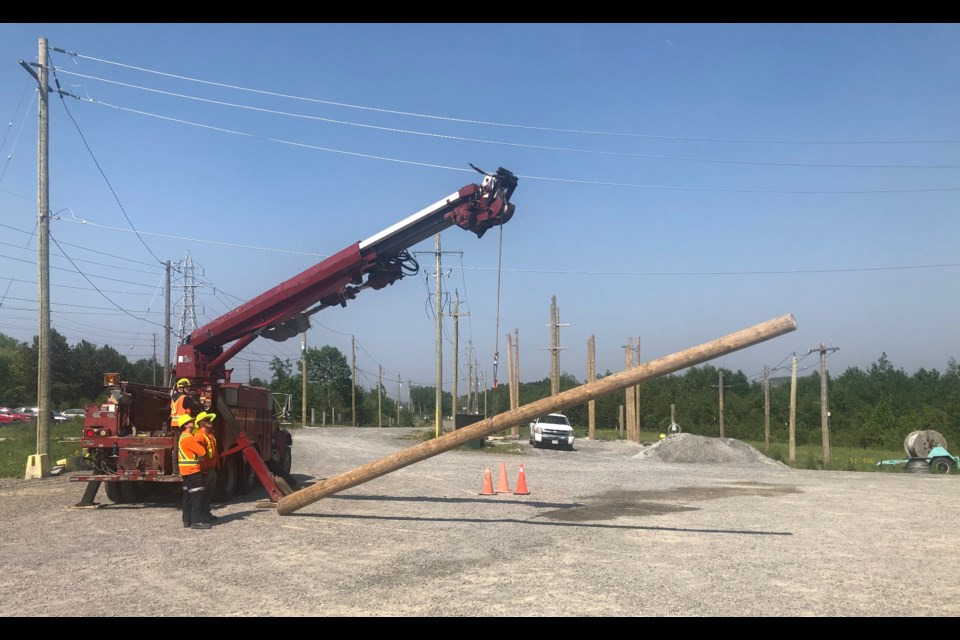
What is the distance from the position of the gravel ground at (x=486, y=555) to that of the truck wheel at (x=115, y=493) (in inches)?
27.6

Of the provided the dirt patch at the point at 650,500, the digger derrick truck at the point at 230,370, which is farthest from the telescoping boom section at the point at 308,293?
the dirt patch at the point at 650,500

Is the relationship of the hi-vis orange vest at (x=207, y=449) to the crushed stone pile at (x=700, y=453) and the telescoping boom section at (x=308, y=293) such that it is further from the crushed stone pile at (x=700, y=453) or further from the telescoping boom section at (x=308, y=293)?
the crushed stone pile at (x=700, y=453)

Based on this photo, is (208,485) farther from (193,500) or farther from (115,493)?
(115,493)

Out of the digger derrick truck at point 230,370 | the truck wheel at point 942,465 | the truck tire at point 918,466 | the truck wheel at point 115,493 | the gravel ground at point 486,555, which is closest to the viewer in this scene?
the gravel ground at point 486,555

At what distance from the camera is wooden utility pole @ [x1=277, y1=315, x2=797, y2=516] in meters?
9.75

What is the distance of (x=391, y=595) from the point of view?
733 centimetres

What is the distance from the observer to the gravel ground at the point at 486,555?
279 inches

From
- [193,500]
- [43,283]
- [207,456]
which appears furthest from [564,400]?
[43,283]

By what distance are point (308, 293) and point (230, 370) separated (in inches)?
84.7

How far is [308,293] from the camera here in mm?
14266

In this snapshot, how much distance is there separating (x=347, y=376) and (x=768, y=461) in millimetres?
90076

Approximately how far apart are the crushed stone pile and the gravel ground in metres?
17.2
